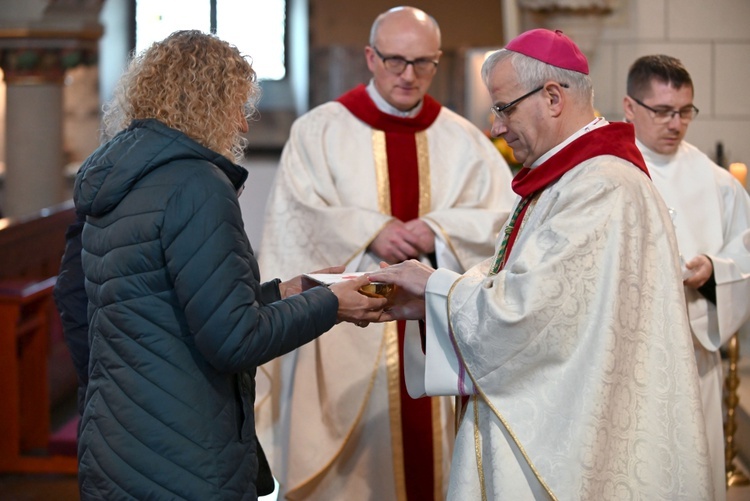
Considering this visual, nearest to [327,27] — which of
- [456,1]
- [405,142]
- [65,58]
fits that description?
[456,1]

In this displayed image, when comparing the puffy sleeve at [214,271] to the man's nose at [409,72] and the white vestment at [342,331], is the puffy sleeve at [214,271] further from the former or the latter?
the man's nose at [409,72]

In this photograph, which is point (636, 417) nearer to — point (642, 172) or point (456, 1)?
point (642, 172)

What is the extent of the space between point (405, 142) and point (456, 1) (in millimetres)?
8327

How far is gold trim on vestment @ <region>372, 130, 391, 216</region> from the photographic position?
4.08 m

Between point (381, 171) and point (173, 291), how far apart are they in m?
1.89

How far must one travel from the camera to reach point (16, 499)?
476cm

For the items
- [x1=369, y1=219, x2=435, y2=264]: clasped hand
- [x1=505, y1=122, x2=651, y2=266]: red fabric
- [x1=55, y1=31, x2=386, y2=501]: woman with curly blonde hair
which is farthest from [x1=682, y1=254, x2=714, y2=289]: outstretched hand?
[x1=55, y1=31, x2=386, y2=501]: woman with curly blonde hair

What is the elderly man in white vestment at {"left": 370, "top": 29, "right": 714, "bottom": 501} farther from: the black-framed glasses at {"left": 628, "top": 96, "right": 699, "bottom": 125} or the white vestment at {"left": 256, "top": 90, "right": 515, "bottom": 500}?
the white vestment at {"left": 256, "top": 90, "right": 515, "bottom": 500}

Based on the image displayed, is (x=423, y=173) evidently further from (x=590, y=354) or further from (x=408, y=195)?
(x=590, y=354)

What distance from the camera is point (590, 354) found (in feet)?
7.68

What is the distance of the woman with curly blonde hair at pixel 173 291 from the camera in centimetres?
227

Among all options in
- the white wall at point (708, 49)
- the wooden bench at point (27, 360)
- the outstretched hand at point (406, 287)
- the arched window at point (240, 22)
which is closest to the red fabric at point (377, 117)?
the outstretched hand at point (406, 287)

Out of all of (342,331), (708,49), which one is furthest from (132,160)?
(708,49)

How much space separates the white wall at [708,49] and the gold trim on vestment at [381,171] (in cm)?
249
